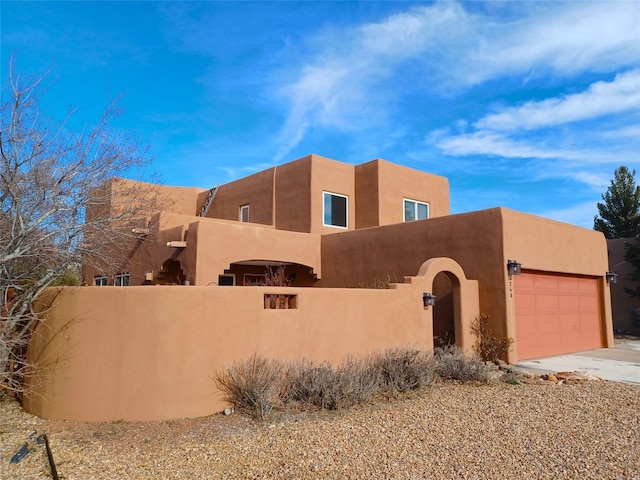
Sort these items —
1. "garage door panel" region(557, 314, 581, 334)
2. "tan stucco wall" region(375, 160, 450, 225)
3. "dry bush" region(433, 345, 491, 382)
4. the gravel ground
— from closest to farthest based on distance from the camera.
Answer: the gravel ground, "dry bush" region(433, 345, 491, 382), "garage door panel" region(557, 314, 581, 334), "tan stucco wall" region(375, 160, 450, 225)

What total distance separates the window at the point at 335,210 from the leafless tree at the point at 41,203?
10.1 meters

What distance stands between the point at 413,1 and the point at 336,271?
888 centimetres

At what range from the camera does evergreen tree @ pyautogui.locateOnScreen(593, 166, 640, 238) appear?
92.6ft

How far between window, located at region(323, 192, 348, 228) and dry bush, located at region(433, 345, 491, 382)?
30.8ft

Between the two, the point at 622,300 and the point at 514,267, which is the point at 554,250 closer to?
the point at 514,267

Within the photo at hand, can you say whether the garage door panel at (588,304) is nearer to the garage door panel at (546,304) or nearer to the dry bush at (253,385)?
the garage door panel at (546,304)

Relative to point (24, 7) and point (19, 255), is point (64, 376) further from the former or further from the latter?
point (24, 7)

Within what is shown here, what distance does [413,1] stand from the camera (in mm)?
12047

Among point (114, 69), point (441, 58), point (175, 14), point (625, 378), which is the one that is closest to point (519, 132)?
point (441, 58)

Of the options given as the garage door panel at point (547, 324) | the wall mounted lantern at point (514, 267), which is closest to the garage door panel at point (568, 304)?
the garage door panel at point (547, 324)

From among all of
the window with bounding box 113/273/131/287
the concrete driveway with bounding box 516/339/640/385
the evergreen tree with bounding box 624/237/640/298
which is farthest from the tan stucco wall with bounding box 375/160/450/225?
the window with bounding box 113/273/131/287

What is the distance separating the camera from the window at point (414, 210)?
2041 centimetres

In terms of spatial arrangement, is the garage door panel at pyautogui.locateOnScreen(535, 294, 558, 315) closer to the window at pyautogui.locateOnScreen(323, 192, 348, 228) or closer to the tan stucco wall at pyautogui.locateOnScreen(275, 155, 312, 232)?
the window at pyautogui.locateOnScreen(323, 192, 348, 228)

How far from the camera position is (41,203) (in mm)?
8094
